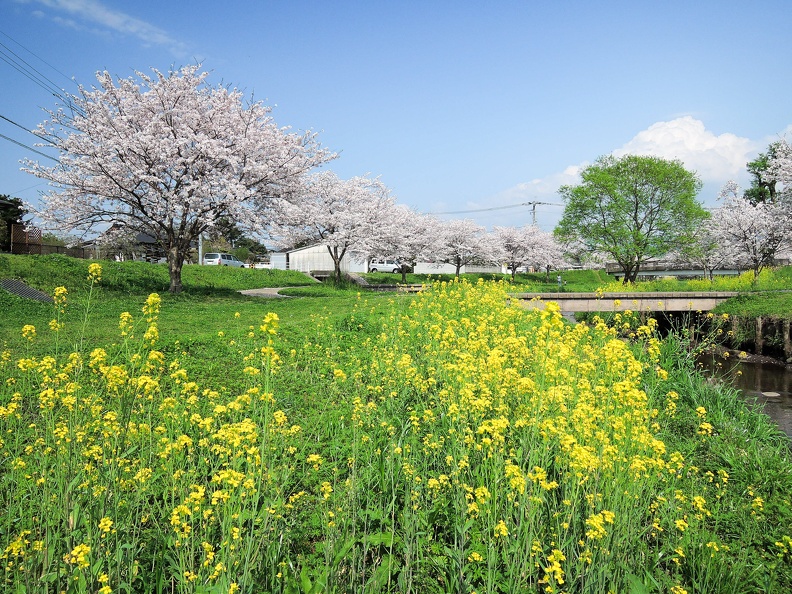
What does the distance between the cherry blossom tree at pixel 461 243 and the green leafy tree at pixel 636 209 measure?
17.2 metres

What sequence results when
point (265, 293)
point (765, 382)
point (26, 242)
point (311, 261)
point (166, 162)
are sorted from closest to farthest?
point (765, 382), point (166, 162), point (265, 293), point (26, 242), point (311, 261)

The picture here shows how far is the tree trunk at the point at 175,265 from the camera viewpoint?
58.5ft

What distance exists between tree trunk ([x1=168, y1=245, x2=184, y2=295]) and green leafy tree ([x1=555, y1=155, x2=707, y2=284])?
843 inches

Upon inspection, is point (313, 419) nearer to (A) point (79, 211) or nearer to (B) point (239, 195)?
(B) point (239, 195)

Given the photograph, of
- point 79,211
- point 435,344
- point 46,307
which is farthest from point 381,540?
point 79,211

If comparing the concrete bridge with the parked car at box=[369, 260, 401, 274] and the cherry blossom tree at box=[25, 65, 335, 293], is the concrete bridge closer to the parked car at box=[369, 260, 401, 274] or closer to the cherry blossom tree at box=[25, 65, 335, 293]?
the cherry blossom tree at box=[25, 65, 335, 293]

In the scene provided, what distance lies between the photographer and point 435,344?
687 centimetres

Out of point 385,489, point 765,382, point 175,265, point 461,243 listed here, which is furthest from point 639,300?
point 461,243

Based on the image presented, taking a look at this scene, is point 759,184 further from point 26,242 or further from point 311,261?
point 26,242

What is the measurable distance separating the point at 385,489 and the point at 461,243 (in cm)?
4518

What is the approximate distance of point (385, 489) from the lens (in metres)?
3.61

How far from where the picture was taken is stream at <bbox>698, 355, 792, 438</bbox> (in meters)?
9.25

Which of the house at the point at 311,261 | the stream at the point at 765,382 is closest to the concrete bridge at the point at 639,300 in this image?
the stream at the point at 765,382

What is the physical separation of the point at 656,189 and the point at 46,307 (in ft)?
93.5
